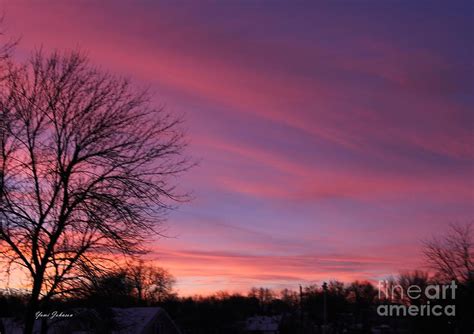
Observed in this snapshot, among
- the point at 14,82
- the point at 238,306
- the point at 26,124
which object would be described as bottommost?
the point at 238,306

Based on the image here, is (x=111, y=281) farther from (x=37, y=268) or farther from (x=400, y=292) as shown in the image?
(x=400, y=292)

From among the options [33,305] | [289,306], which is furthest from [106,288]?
[289,306]

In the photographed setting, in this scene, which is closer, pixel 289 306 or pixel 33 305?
pixel 33 305

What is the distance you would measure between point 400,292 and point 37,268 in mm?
35961

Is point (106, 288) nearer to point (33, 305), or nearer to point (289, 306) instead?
point (33, 305)

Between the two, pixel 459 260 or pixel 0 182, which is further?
pixel 459 260

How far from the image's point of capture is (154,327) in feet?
172

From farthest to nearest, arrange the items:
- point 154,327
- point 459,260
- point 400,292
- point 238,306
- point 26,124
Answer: point 238,306 → point 154,327 → point 400,292 → point 459,260 → point 26,124

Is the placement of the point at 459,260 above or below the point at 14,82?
below

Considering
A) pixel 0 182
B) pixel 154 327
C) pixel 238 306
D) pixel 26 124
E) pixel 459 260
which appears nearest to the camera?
pixel 0 182

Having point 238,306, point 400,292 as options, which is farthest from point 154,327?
point 238,306

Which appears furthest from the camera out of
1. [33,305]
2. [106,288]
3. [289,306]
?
[289,306]

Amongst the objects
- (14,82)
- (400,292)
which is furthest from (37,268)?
(400,292)

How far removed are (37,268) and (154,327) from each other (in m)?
39.7
